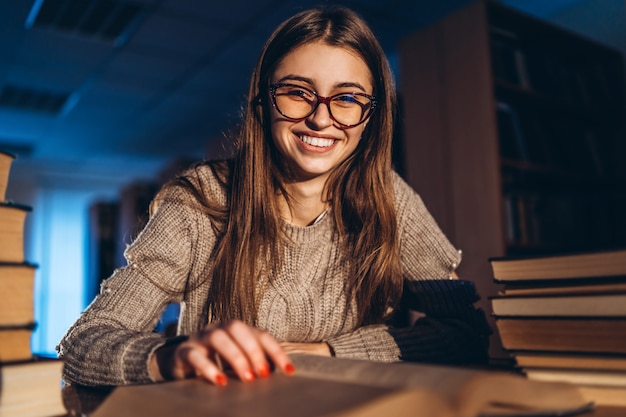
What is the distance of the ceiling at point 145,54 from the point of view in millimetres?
3355

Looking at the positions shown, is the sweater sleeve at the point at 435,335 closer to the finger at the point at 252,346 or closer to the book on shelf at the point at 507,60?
the finger at the point at 252,346

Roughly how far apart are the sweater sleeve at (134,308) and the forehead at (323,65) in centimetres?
34

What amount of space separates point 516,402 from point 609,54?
3.68 meters

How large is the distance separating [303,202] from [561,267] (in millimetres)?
664

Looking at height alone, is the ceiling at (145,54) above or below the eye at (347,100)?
above

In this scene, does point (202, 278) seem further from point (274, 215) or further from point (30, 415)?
point (30, 415)

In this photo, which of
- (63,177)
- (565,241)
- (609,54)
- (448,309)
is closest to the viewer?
(448,309)

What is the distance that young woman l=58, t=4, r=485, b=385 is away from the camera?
0.96 m

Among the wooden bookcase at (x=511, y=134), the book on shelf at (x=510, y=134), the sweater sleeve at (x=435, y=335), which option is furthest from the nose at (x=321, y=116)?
the book on shelf at (x=510, y=134)

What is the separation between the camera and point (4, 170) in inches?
21.0

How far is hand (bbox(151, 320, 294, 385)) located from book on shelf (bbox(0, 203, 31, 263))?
7.4 inches

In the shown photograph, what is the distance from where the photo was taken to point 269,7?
3.29m

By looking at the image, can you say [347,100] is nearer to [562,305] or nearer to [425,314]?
[425,314]

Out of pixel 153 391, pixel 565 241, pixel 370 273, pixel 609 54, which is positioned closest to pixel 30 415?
pixel 153 391
